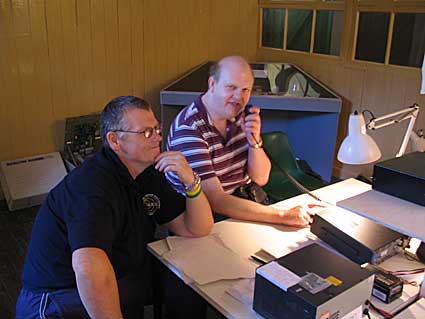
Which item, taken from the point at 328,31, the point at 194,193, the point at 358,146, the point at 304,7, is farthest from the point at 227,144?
the point at 304,7

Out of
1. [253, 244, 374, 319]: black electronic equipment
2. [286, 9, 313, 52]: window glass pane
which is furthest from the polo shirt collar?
[286, 9, 313, 52]: window glass pane

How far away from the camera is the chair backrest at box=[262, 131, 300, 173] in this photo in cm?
Result: 291

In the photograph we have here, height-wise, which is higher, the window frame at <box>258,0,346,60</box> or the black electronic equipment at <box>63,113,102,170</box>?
the window frame at <box>258,0,346,60</box>

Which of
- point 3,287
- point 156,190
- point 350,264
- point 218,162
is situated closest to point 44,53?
point 3,287

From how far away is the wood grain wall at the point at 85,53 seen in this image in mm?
3539

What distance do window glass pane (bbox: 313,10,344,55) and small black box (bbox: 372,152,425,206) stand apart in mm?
2741

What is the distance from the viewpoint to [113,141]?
5.08 ft

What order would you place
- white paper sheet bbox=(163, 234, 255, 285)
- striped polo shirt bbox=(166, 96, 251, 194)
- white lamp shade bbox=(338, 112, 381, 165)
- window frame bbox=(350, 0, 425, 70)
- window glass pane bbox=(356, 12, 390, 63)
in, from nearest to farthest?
white paper sheet bbox=(163, 234, 255, 285) → white lamp shade bbox=(338, 112, 381, 165) → striped polo shirt bbox=(166, 96, 251, 194) → window frame bbox=(350, 0, 425, 70) → window glass pane bbox=(356, 12, 390, 63)

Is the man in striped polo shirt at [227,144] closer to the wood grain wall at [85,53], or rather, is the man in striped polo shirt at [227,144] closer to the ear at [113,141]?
the ear at [113,141]

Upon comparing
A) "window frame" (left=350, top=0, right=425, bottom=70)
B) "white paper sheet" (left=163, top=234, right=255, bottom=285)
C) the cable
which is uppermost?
"window frame" (left=350, top=0, right=425, bottom=70)

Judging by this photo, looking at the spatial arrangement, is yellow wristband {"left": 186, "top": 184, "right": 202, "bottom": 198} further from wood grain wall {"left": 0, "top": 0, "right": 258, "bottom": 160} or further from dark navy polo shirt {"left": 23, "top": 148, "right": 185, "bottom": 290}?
wood grain wall {"left": 0, "top": 0, "right": 258, "bottom": 160}

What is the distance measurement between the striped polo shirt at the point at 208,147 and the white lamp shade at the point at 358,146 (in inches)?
23.4

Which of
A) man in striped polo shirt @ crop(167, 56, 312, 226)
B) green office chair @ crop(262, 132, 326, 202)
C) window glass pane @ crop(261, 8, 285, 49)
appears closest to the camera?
man in striped polo shirt @ crop(167, 56, 312, 226)

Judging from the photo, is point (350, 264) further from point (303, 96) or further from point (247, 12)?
point (247, 12)
